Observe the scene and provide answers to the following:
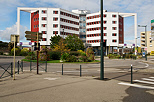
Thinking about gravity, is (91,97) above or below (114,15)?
below

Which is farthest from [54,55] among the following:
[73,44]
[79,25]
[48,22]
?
[79,25]

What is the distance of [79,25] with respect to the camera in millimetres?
75938

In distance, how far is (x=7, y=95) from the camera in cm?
614

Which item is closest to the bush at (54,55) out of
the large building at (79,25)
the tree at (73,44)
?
the tree at (73,44)

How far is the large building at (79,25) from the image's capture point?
202 ft

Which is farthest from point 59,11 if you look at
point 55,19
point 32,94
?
point 32,94

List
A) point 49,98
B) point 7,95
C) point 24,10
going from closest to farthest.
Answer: point 49,98 → point 7,95 → point 24,10

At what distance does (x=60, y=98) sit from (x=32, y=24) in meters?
63.9

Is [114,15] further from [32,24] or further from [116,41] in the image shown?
[32,24]

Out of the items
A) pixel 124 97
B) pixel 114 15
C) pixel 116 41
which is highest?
pixel 114 15

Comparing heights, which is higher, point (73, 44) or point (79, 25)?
point (79, 25)

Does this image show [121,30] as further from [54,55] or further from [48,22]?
[54,55]

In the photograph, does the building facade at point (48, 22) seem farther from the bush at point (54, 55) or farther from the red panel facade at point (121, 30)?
the bush at point (54, 55)

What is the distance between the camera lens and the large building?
202ft
